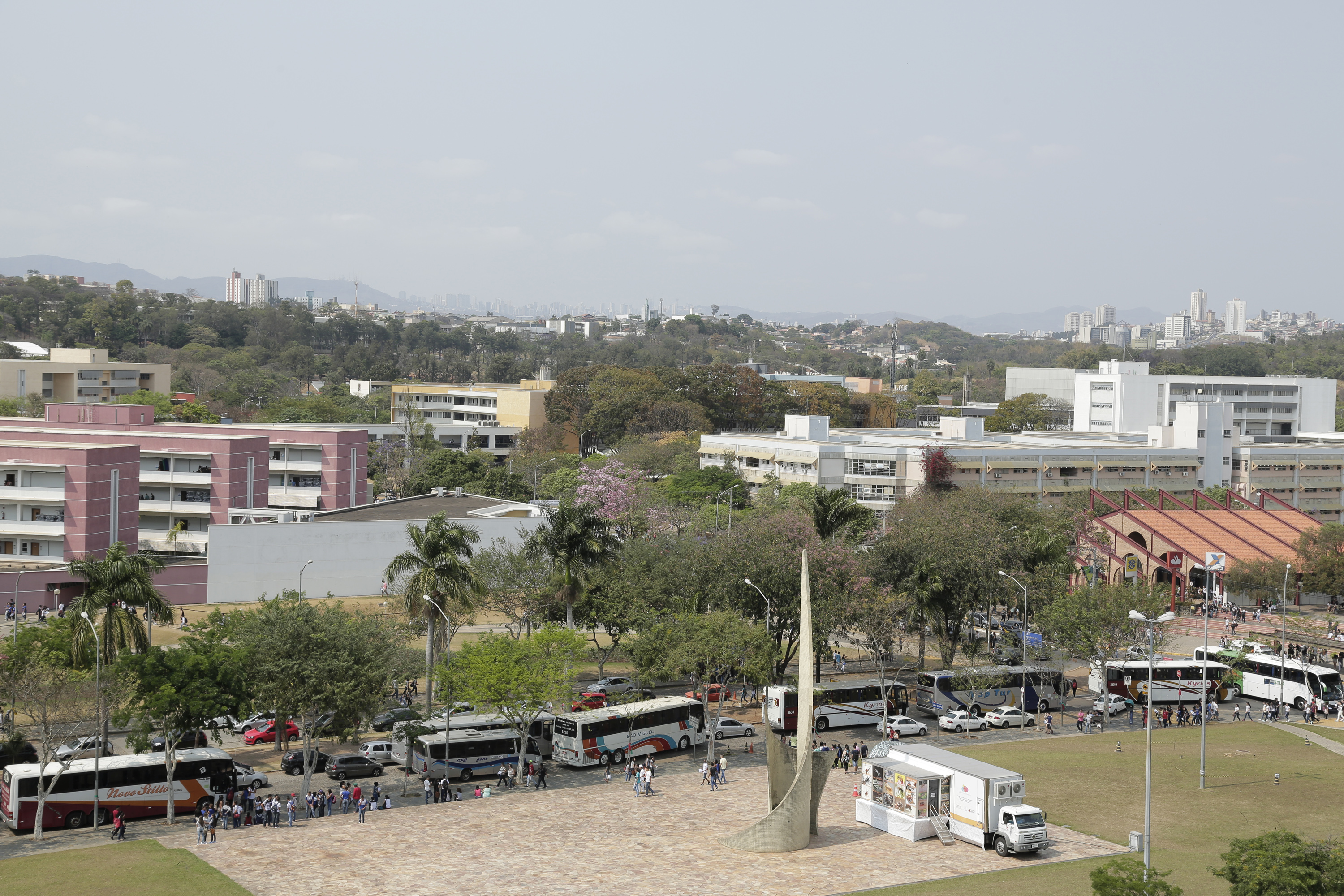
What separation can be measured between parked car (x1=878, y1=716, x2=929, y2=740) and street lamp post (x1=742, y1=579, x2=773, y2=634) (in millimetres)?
5853

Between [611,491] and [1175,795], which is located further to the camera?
[611,491]

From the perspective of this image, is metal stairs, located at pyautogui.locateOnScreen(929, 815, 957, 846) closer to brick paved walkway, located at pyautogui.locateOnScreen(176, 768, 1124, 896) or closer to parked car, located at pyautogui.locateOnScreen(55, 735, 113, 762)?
brick paved walkway, located at pyautogui.locateOnScreen(176, 768, 1124, 896)

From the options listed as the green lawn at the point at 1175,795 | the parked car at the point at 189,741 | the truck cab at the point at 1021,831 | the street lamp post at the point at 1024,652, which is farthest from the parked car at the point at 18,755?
the street lamp post at the point at 1024,652

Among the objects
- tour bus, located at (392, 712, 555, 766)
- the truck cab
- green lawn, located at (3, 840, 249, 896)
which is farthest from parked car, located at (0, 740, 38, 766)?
the truck cab

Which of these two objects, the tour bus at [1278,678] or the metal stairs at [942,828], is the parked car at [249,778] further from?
the tour bus at [1278,678]

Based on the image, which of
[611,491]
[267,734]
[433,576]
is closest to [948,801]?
[433,576]

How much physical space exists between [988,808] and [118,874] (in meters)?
22.0

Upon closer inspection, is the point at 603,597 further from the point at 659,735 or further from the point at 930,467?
the point at 930,467

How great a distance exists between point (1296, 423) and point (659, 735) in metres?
112

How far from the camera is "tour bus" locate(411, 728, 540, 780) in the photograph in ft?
133

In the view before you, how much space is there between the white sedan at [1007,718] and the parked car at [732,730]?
379 inches

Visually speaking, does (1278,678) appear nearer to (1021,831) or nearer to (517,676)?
(1021,831)

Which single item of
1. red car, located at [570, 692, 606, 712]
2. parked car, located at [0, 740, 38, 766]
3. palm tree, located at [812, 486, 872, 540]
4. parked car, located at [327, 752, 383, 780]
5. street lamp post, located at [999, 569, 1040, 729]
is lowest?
parked car, located at [327, 752, 383, 780]

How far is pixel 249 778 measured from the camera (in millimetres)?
37188
